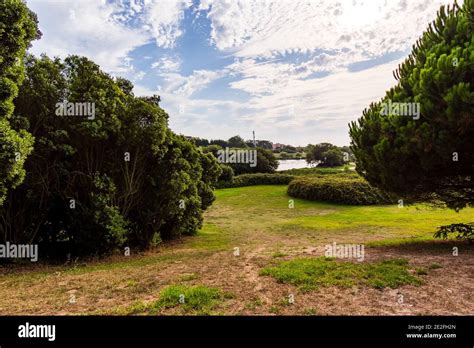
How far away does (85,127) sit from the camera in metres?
13.1

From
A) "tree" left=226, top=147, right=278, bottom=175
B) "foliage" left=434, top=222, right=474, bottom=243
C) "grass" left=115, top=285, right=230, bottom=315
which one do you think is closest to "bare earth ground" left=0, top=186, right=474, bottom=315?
"grass" left=115, top=285, right=230, bottom=315

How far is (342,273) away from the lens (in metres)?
8.77

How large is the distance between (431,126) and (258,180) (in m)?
49.4

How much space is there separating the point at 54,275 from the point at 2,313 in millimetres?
4665

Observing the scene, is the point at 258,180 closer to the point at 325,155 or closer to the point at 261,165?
the point at 261,165

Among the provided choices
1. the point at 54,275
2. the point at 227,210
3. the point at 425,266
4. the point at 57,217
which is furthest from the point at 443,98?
the point at 227,210

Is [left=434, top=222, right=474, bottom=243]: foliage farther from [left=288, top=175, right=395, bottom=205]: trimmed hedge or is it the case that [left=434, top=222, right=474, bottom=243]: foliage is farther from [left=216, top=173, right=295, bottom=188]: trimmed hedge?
[left=216, top=173, right=295, bottom=188]: trimmed hedge

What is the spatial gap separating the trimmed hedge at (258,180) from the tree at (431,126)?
44.5 meters

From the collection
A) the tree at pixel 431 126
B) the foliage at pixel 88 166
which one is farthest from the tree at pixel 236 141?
the tree at pixel 431 126

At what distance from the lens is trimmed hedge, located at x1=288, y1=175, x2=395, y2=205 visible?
137ft

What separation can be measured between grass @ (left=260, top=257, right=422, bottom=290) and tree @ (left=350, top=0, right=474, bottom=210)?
4.35 m

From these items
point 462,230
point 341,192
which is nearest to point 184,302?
point 462,230

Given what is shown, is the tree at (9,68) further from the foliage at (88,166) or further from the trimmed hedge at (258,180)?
the trimmed hedge at (258,180)

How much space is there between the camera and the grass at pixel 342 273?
7840mm
